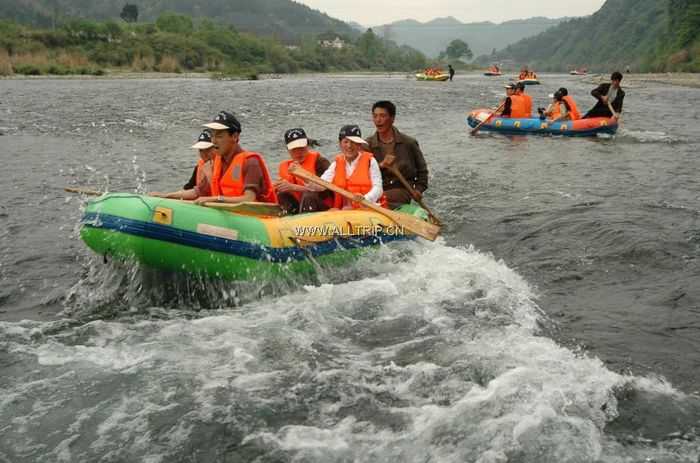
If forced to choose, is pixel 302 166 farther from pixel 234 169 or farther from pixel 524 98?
pixel 524 98

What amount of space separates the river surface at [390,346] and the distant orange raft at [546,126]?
22.3ft

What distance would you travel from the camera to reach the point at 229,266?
618 cm

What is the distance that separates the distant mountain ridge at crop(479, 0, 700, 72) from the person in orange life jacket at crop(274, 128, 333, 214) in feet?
196

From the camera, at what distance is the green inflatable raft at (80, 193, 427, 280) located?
5914mm

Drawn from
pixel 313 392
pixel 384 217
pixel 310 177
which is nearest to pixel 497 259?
pixel 384 217

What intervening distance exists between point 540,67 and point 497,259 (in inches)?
6590

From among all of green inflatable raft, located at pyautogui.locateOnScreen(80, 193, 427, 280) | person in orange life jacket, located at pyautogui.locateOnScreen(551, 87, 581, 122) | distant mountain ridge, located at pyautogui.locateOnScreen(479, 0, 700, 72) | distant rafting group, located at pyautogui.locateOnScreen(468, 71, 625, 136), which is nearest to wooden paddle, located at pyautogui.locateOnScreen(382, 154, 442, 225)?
green inflatable raft, located at pyautogui.locateOnScreen(80, 193, 427, 280)

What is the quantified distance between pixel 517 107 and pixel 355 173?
13.0 m

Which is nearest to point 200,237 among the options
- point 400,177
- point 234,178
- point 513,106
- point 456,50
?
point 234,178

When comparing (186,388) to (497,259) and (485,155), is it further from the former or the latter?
(485,155)

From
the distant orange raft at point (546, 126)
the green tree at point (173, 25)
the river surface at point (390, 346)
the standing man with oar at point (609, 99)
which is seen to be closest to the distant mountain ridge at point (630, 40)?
the standing man with oar at point (609, 99)

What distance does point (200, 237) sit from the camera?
5.98 m

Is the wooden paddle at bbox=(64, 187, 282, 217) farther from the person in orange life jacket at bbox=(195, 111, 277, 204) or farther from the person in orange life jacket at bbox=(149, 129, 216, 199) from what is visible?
the person in orange life jacket at bbox=(149, 129, 216, 199)

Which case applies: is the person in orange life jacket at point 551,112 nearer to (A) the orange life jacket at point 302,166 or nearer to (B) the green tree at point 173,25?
(A) the orange life jacket at point 302,166
